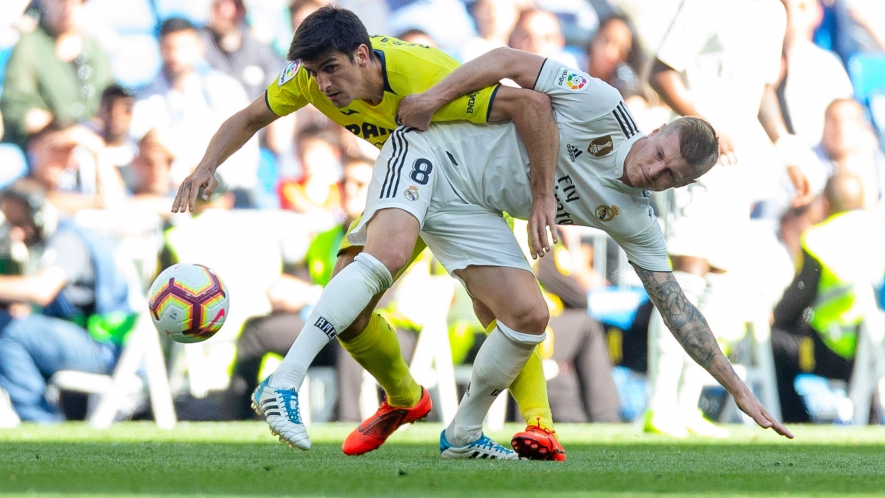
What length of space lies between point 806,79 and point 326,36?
206 inches

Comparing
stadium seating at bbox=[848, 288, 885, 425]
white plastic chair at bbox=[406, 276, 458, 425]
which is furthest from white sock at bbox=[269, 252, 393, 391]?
stadium seating at bbox=[848, 288, 885, 425]

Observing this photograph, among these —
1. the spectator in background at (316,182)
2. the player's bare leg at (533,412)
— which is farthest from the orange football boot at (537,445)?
the spectator in background at (316,182)

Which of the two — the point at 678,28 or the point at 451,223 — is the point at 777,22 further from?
the point at 451,223

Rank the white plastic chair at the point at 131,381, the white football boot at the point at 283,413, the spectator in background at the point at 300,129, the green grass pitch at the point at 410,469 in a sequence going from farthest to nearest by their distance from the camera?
the spectator in background at the point at 300,129 → the white plastic chair at the point at 131,381 → the white football boot at the point at 283,413 → the green grass pitch at the point at 410,469

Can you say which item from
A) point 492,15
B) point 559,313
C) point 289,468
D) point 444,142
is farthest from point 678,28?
point 289,468

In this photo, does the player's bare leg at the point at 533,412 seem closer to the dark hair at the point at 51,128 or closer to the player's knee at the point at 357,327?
the player's knee at the point at 357,327

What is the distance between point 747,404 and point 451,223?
1.25m

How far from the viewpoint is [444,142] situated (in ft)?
14.4

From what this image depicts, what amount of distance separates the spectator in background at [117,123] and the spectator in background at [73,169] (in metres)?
0.07

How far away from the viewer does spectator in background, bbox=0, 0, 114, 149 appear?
7758 millimetres

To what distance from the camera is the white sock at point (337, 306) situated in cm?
380

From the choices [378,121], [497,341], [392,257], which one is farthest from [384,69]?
[497,341]

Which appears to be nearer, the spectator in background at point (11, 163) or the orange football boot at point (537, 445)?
the orange football boot at point (537, 445)

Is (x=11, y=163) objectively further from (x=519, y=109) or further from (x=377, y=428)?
(x=519, y=109)
